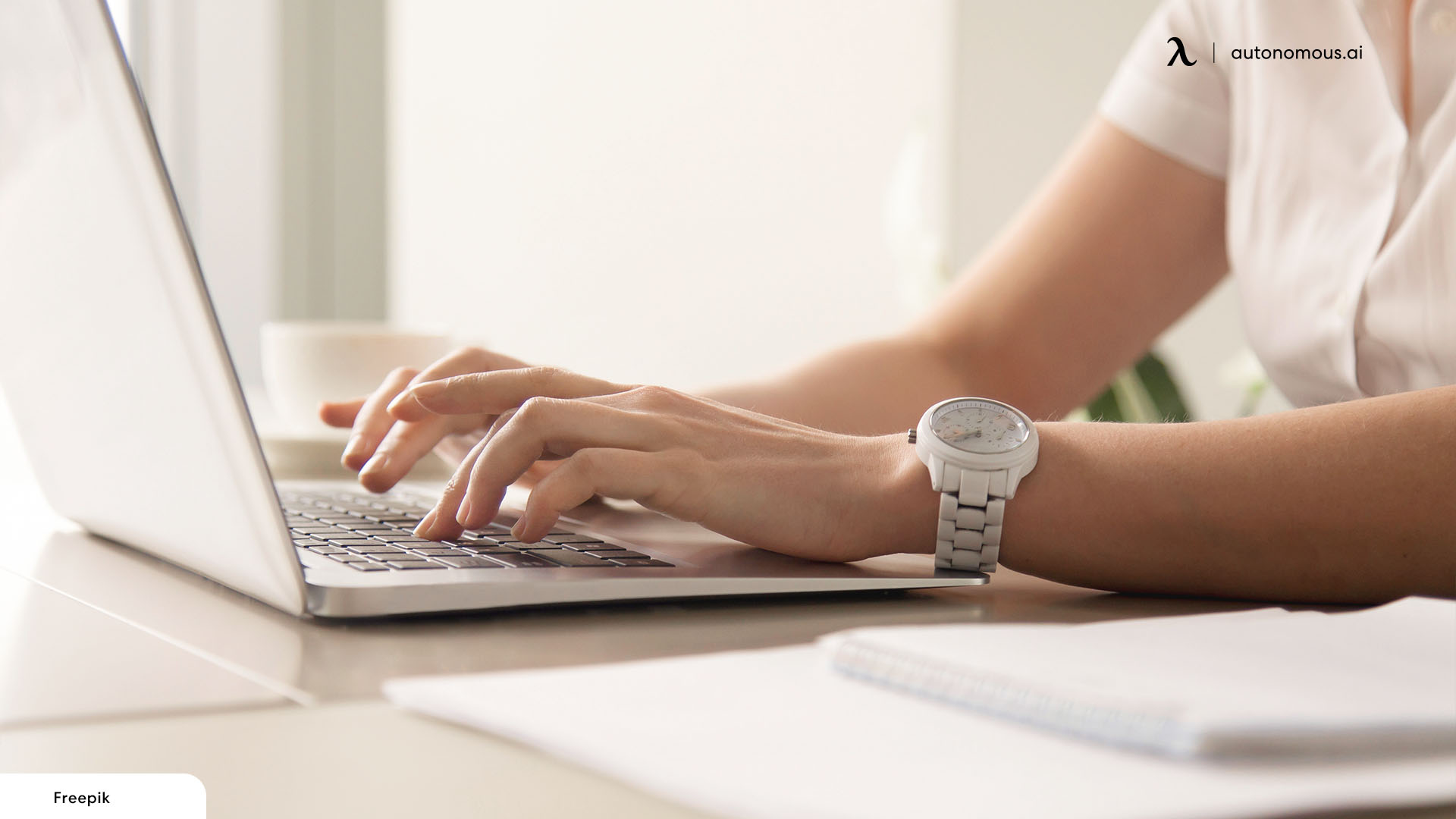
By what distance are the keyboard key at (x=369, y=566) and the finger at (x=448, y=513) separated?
0.21 ft

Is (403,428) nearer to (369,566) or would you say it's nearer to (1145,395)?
(369,566)

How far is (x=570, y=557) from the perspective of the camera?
48 cm

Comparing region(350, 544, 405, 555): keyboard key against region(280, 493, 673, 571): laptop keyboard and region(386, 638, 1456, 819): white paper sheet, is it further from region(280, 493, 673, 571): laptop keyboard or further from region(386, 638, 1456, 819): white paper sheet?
region(386, 638, 1456, 819): white paper sheet

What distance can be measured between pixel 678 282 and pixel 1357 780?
2.23 meters

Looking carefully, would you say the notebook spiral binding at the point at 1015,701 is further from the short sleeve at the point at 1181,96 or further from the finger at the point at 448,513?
the short sleeve at the point at 1181,96

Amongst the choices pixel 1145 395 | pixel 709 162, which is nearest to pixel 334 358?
pixel 1145 395

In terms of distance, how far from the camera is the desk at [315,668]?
0.86 ft

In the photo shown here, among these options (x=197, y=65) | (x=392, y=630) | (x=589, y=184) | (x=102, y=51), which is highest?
(x=197, y=65)

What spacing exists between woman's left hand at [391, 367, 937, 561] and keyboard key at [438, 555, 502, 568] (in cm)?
3

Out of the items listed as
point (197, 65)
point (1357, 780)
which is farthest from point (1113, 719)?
point (197, 65)

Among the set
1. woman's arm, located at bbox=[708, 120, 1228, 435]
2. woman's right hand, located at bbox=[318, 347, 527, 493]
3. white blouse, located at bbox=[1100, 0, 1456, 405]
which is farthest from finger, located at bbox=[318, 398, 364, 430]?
white blouse, located at bbox=[1100, 0, 1456, 405]

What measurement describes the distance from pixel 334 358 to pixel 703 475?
1.60 feet

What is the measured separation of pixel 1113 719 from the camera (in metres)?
0.25

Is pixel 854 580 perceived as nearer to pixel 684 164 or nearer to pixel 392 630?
pixel 392 630
